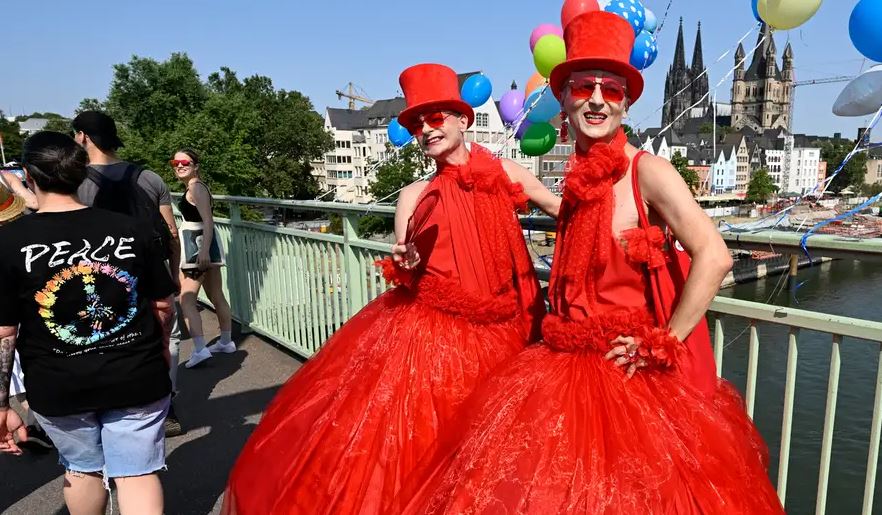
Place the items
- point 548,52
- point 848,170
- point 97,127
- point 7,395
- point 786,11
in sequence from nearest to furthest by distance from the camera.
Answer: point 7,395 → point 97,127 → point 548,52 → point 786,11 → point 848,170

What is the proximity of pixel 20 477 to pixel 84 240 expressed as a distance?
191 cm

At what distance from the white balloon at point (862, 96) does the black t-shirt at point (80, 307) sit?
13.0 ft

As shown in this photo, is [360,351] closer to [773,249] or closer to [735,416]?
[735,416]

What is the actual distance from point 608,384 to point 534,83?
3.44 metres

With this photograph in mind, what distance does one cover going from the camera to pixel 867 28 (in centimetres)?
314

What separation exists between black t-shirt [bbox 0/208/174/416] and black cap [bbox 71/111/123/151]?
1.25 meters

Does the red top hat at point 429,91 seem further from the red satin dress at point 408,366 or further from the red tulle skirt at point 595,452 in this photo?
the red tulle skirt at point 595,452

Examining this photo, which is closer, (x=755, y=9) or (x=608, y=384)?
(x=608, y=384)

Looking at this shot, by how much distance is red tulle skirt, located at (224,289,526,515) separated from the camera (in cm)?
183

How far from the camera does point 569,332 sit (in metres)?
1.70

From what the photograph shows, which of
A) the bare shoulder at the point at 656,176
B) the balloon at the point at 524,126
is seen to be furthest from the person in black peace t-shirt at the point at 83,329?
the balloon at the point at 524,126

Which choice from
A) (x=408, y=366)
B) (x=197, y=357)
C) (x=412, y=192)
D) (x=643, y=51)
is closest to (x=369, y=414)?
(x=408, y=366)

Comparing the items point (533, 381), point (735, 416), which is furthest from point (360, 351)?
point (735, 416)

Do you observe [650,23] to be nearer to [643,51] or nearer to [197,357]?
[643,51]
